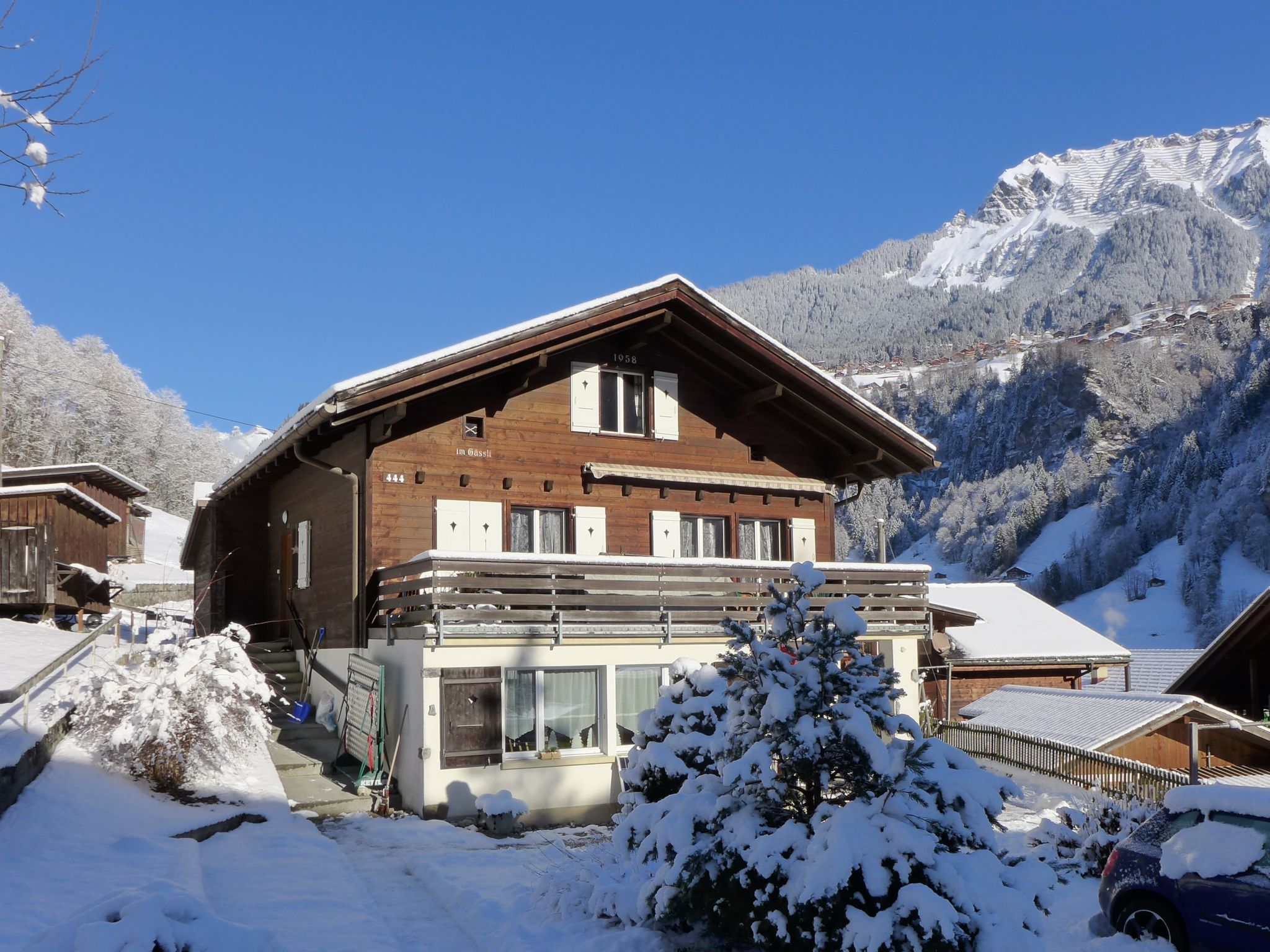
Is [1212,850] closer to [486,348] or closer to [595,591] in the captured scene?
[595,591]

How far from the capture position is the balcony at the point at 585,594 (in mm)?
13828

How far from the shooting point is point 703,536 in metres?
19.1

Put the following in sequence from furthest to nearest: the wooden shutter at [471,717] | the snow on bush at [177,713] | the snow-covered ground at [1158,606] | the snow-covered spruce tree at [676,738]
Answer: the snow-covered ground at [1158,606] → the wooden shutter at [471,717] → the snow on bush at [177,713] → the snow-covered spruce tree at [676,738]

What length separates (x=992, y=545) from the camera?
306 ft

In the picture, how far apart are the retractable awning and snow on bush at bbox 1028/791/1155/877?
7440mm

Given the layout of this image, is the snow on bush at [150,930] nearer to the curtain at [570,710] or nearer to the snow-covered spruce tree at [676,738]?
the snow-covered spruce tree at [676,738]

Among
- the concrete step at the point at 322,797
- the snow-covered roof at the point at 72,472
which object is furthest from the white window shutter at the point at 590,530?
the snow-covered roof at the point at 72,472

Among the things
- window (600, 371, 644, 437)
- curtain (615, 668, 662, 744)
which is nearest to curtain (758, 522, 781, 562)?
window (600, 371, 644, 437)

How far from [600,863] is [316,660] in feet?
35.2

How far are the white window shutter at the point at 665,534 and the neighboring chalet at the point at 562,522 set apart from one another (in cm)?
4

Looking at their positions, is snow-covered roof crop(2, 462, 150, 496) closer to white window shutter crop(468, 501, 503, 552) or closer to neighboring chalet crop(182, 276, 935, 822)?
neighboring chalet crop(182, 276, 935, 822)

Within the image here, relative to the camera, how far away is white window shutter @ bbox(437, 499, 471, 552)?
53.9 ft

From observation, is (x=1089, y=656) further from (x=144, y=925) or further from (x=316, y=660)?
(x=144, y=925)

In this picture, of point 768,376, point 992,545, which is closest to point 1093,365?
point 992,545
